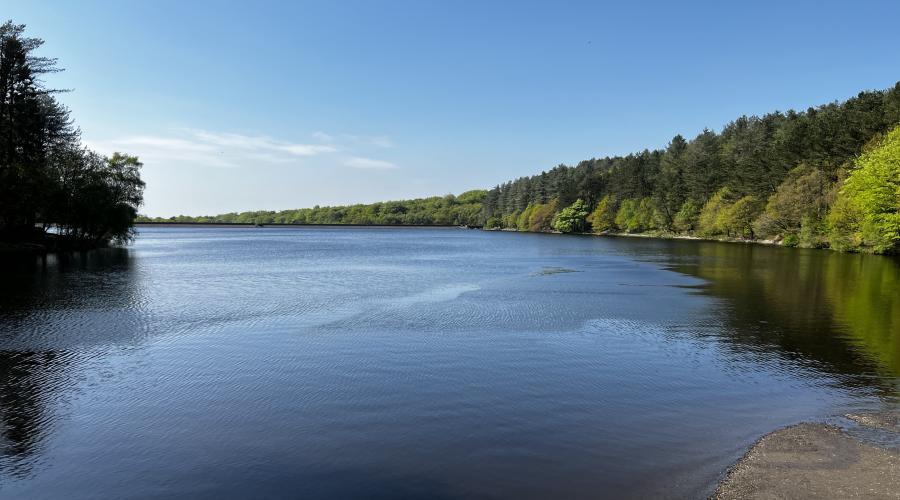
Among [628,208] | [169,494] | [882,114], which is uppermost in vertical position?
[882,114]

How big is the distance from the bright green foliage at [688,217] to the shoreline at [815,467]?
133628 mm

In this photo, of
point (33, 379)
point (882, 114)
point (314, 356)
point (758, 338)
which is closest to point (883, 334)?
point (758, 338)

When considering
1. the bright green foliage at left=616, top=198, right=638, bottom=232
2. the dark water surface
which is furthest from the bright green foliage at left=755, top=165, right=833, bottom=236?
the dark water surface

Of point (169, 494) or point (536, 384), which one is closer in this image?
point (169, 494)

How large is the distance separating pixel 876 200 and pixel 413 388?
2854 inches

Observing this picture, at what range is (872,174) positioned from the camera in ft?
219

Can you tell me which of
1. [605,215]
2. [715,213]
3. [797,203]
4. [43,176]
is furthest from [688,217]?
[43,176]

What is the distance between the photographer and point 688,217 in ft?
450

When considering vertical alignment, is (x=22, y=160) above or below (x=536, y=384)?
above

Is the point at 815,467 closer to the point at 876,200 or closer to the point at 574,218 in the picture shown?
the point at 876,200

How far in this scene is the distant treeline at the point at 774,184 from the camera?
7106cm

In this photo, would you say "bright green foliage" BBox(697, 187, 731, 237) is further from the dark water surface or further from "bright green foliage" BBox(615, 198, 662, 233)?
the dark water surface

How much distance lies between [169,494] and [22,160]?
73874mm

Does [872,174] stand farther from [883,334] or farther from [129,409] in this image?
[129,409]
